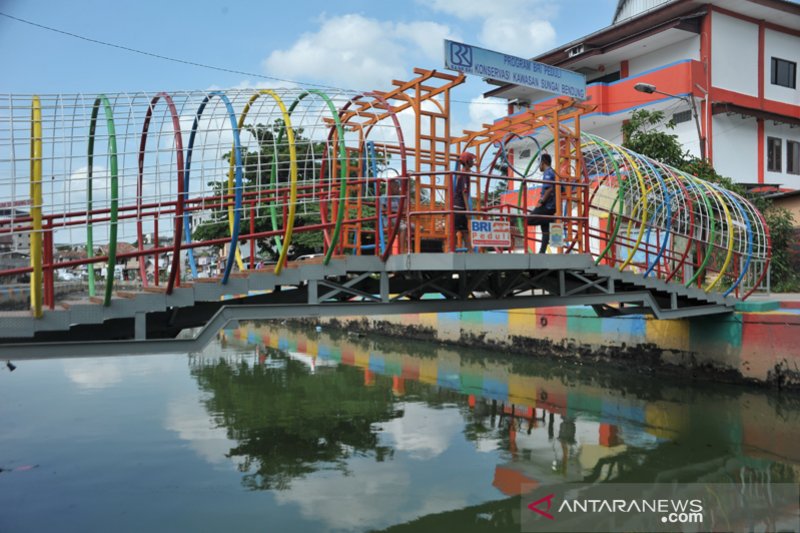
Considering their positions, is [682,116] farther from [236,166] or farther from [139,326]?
[139,326]

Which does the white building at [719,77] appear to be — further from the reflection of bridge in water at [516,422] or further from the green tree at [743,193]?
the reflection of bridge in water at [516,422]

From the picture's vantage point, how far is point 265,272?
24.6ft

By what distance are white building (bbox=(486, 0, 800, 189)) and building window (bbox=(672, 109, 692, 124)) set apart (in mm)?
46

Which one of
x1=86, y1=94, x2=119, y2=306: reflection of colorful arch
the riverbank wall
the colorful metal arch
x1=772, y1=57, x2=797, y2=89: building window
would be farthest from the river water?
x1=772, y1=57, x2=797, y2=89: building window

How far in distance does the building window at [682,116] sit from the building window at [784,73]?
15.1 feet

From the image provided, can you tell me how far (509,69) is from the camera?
9500mm

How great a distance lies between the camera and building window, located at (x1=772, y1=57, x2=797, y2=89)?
989 inches

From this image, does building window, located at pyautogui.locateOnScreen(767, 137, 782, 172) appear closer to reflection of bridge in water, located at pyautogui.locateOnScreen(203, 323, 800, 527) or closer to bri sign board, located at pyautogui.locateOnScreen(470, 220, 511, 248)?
reflection of bridge in water, located at pyautogui.locateOnScreen(203, 323, 800, 527)

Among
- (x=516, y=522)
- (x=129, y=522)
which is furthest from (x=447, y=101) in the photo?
(x=129, y=522)

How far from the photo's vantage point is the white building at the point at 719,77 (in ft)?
74.9

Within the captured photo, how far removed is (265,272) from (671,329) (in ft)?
34.4

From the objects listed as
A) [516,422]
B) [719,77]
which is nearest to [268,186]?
[516,422]

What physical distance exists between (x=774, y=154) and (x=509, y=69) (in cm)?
2057

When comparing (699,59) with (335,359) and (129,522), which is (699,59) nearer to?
(335,359)
